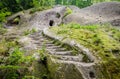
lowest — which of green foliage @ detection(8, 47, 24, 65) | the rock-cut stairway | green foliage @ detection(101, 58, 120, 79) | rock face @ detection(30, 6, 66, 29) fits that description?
rock face @ detection(30, 6, 66, 29)

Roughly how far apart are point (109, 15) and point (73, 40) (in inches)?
422

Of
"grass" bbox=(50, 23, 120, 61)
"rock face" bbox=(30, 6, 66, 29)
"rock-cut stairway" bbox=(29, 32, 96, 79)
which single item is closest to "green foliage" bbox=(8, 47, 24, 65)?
"rock-cut stairway" bbox=(29, 32, 96, 79)

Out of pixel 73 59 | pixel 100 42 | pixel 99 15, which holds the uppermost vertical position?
pixel 100 42

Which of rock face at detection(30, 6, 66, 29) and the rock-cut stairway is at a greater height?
the rock-cut stairway

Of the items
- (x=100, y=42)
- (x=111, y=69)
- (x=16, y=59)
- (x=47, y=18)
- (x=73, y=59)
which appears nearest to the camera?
(x=16, y=59)

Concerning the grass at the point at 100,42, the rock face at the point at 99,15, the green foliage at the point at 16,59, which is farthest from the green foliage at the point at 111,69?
the rock face at the point at 99,15

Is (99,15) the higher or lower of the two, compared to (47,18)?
lower

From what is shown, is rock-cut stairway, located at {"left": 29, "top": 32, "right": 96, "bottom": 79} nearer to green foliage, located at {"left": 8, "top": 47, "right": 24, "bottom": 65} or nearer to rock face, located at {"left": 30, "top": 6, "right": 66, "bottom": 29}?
green foliage, located at {"left": 8, "top": 47, "right": 24, "bottom": 65}

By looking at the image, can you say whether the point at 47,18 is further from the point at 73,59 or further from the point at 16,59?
the point at 16,59

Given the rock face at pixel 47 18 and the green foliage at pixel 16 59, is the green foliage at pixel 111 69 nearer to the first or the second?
the green foliage at pixel 16 59

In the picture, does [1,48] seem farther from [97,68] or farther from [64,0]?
[64,0]

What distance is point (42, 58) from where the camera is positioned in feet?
27.6

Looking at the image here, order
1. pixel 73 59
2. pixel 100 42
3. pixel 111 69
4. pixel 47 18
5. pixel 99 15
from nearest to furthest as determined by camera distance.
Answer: pixel 111 69, pixel 73 59, pixel 100 42, pixel 47 18, pixel 99 15

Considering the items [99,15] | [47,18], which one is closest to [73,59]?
[47,18]
